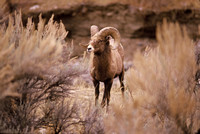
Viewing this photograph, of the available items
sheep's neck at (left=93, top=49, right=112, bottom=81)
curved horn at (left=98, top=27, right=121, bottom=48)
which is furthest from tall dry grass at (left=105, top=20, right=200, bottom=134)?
sheep's neck at (left=93, top=49, right=112, bottom=81)

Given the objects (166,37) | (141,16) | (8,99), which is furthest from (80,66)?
(141,16)

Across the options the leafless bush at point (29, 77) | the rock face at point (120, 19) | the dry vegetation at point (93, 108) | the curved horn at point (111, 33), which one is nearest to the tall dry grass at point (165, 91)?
the dry vegetation at point (93, 108)

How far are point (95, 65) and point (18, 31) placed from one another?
226cm

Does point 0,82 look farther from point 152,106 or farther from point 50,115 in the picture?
point 152,106

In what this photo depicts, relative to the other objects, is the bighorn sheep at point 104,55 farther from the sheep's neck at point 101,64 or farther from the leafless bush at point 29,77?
the leafless bush at point 29,77

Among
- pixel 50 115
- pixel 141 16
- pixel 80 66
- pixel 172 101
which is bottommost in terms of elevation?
pixel 50 115

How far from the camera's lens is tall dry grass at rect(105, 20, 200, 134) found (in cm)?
351

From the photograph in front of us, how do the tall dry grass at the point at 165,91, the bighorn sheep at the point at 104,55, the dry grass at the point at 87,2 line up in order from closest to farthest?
the tall dry grass at the point at 165,91 → the bighorn sheep at the point at 104,55 → the dry grass at the point at 87,2

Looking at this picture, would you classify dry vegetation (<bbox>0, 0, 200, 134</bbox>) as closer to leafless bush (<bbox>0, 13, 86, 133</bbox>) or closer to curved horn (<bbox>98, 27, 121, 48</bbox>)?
leafless bush (<bbox>0, 13, 86, 133</bbox>)

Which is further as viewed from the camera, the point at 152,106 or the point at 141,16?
the point at 141,16

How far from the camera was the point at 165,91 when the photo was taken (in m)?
3.94

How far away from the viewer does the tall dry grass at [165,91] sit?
351cm

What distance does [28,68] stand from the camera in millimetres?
3398

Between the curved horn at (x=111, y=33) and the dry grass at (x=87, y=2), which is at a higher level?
the dry grass at (x=87, y=2)
